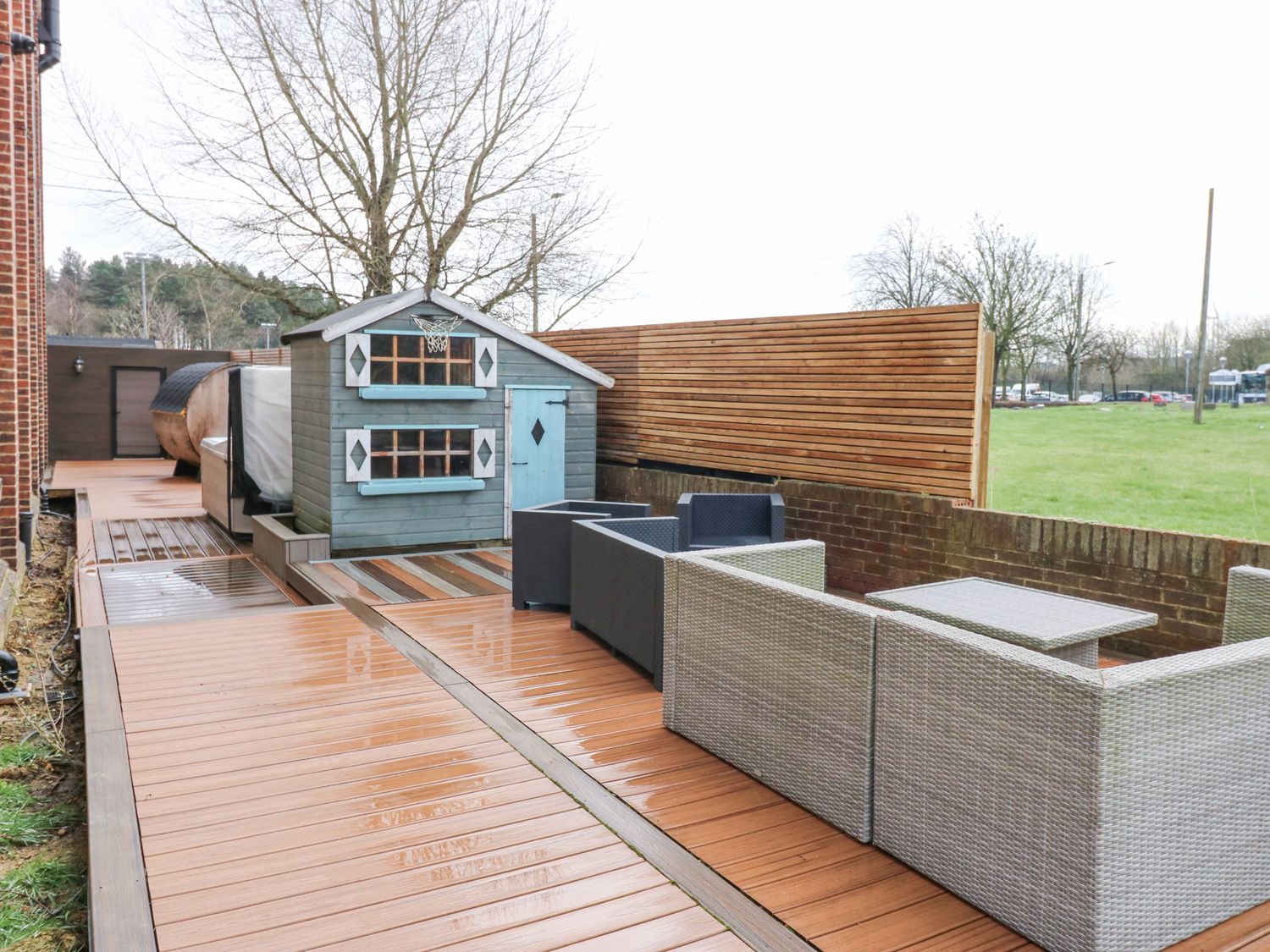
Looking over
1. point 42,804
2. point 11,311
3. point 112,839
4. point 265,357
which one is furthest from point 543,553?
point 265,357

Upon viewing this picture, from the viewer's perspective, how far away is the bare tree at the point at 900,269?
27.5 m

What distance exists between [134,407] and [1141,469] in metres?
17.6

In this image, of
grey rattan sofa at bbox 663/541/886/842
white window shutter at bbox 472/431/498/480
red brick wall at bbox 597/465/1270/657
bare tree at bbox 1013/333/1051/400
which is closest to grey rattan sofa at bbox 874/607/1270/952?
grey rattan sofa at bbox 663/541/886/842

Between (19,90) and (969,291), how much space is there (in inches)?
907

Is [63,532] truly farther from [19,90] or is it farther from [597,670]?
[597,670]

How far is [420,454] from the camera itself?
27.3ft

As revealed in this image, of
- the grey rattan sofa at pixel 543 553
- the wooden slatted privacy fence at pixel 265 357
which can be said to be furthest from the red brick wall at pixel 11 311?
the wooden slatted privacy fence at pixel 265 357

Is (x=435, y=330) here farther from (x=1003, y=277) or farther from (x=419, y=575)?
(x=1003, y=277)

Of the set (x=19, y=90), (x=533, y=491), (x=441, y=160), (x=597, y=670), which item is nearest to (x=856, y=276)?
(x=441, y=160)

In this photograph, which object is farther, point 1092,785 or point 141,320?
point 141,320

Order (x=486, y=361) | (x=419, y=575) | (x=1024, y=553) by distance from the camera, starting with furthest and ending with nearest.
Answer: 1. (x=486, y=361)
2. (x=419, y=575)
3. (x=1024, y=553)

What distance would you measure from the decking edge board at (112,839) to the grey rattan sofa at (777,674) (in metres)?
1.97

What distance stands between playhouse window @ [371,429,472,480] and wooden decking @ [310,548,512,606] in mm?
703

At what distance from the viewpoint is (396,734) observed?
398cm
